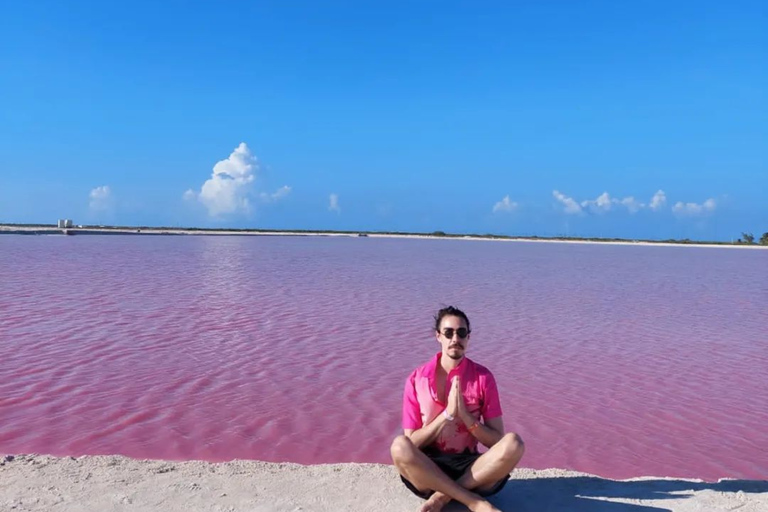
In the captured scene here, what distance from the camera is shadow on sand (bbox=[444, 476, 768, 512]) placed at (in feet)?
14.7

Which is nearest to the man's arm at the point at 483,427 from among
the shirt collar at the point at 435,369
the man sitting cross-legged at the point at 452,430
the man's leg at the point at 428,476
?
the man sitting cross-legged at the point at 452,430

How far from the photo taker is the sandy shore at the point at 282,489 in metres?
4.34

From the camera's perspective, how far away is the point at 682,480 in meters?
5.11

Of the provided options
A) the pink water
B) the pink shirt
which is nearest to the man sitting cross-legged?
the pink shirt

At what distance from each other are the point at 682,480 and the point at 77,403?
5.72m

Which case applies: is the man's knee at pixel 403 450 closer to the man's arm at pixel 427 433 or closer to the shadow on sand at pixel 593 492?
the man's arm at pixel 427 433

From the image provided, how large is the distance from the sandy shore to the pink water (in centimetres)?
59

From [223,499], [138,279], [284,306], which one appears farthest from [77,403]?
[138,279]

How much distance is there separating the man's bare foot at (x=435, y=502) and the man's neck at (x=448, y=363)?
0.80 m

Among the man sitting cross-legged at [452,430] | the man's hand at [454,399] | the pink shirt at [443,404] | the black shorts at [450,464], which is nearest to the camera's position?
the man's hand at [454,399]

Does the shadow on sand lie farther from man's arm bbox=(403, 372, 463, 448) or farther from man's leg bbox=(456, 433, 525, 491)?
man's arm bbox=(403, 372, 463, 448)

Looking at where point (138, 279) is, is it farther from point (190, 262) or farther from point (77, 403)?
point (77, 403)

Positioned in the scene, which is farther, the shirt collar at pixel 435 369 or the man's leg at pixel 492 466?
the shirt collar at pixel 435 369

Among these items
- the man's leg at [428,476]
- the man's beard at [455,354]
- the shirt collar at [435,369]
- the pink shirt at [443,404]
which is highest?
the man's beard at [455,354]
